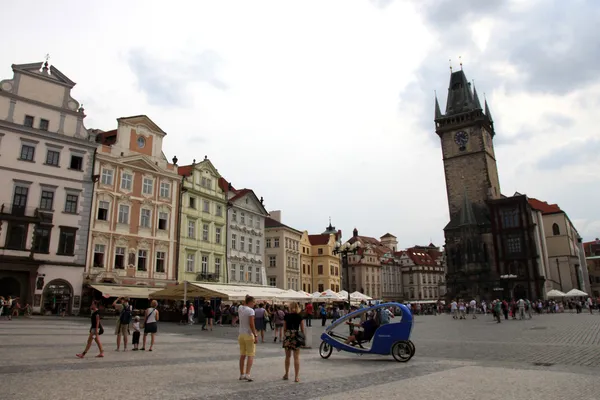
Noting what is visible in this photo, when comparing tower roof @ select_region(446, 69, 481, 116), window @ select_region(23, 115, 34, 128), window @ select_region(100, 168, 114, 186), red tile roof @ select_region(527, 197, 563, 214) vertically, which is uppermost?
tower roof @ select_region(446, 69, 481, 116)

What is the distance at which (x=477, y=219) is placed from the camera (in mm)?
70688

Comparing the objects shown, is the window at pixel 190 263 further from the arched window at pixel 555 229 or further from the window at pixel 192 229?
the arched window at pixel 555 229

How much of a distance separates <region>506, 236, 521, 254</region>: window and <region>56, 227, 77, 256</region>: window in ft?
190

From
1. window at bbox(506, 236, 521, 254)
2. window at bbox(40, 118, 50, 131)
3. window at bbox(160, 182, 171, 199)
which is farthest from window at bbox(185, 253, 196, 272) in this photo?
window at bbox(506, 236, 521, 254)

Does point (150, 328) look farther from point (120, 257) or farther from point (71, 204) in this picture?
point (120, 257)

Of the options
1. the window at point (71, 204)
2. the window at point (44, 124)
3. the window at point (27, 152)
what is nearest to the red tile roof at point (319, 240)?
the window at point (71, 204)

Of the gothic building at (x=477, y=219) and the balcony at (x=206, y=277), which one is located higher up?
the gothic building at (x=477, y=219)

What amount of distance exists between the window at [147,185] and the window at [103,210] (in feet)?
13.0

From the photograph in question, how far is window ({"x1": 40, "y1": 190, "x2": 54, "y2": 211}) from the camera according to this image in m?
33.9

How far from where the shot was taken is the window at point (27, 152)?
3347cm

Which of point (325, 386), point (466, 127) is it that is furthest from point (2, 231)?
point (466, 127)

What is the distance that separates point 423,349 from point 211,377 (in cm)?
908

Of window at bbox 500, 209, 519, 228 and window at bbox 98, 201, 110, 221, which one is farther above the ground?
window at bbox 500, 209, 519, 228

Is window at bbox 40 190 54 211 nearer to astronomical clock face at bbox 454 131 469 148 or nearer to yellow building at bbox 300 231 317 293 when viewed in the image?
yellow building at bbox 300 231 317 293
